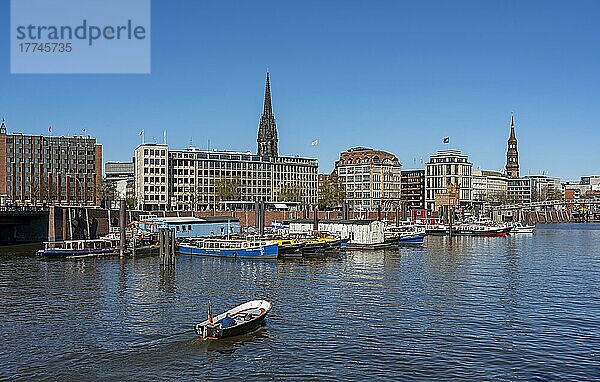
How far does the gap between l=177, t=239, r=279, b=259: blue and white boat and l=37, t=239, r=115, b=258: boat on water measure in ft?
34.8

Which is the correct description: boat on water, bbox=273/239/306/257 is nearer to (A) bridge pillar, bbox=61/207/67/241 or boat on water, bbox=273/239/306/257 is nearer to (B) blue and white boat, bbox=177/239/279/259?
(B) blue and white boat, bbox=177/239/279/259

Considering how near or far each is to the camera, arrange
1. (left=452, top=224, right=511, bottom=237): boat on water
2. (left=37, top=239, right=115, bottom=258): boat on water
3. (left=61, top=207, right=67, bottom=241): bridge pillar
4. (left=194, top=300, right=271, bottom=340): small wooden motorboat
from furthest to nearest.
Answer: (left=452, top=224, right=511, bottom=237): boat on water < (left=61, top=207, right=67, bottom=241): bridge pillar < (left=37, top=239, right=115, bottom=258): boat on water < (left=194, top=300, right=271, bottom=340): small wooden motorboat

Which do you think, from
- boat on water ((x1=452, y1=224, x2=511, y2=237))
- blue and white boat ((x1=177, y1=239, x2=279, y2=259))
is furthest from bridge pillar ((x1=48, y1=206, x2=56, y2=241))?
boat on water ((x1=452, y1=224, x2=511, y2=237))

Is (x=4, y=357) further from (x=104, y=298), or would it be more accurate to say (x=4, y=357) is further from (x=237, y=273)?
(x=237, y=273)

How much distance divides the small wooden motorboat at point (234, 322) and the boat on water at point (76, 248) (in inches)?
2044

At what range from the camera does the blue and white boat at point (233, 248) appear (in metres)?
88.6

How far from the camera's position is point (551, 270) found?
7906cm

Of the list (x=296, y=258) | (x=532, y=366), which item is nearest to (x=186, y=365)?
(x=532, y=366)

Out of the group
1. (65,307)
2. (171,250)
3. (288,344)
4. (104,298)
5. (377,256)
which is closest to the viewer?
(288,344)

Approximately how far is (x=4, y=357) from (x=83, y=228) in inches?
3507

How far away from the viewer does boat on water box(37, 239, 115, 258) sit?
90.1 m

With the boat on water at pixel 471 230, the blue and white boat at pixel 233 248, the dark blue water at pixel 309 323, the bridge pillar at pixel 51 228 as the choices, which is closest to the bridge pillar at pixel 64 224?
the bridge pillar at pixel 51 228

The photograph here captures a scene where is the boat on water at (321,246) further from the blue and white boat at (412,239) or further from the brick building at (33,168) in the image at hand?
the brick building at (33,168)

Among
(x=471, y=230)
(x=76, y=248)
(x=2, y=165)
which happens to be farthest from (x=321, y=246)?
(x=2, y=165)
